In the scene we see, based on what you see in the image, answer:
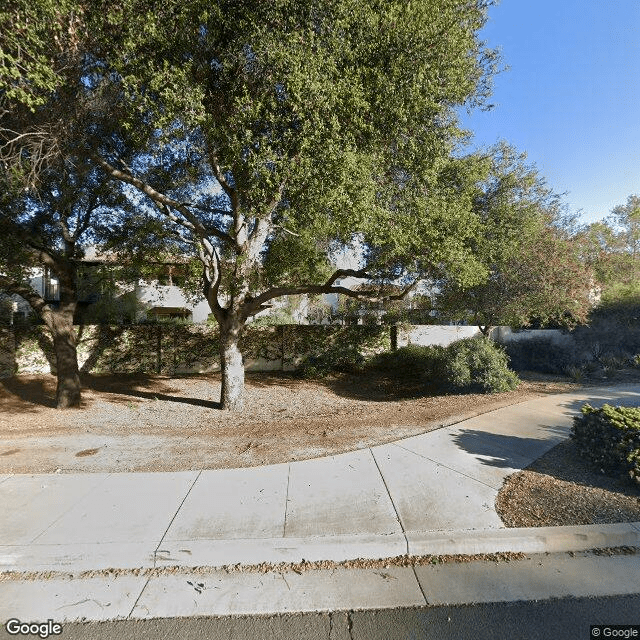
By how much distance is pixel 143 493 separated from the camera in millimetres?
4340

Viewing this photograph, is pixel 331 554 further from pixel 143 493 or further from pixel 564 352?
pixel 564 352

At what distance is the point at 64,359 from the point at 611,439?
1073cm

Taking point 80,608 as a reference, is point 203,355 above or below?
above

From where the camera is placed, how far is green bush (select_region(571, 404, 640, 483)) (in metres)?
4.39

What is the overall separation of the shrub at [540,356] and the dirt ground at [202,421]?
1973mm

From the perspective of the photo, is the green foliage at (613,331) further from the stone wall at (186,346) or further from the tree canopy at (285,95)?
the tree canopy at (285,95)

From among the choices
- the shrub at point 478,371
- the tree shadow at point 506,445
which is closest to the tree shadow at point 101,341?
the shrub at point 478,371

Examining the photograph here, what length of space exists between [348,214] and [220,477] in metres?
4.35

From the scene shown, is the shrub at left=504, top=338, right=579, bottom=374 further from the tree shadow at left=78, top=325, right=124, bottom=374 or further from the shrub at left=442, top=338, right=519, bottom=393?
the tree shadow at left=78, top=325, right=124, bottom=374

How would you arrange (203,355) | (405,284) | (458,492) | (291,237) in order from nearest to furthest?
(458,492), (291,237), (405,284), (203,355)

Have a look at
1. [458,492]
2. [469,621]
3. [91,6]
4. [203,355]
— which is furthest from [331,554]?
[203,355]

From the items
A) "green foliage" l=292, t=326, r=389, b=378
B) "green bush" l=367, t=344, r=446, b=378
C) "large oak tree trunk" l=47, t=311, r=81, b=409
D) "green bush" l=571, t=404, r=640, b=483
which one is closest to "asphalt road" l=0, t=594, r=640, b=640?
"green bush" l=571, t=404, r=640, b=483

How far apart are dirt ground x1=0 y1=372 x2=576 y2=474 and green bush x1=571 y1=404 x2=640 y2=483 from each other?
2.13 m

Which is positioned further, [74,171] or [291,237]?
[291,237]
